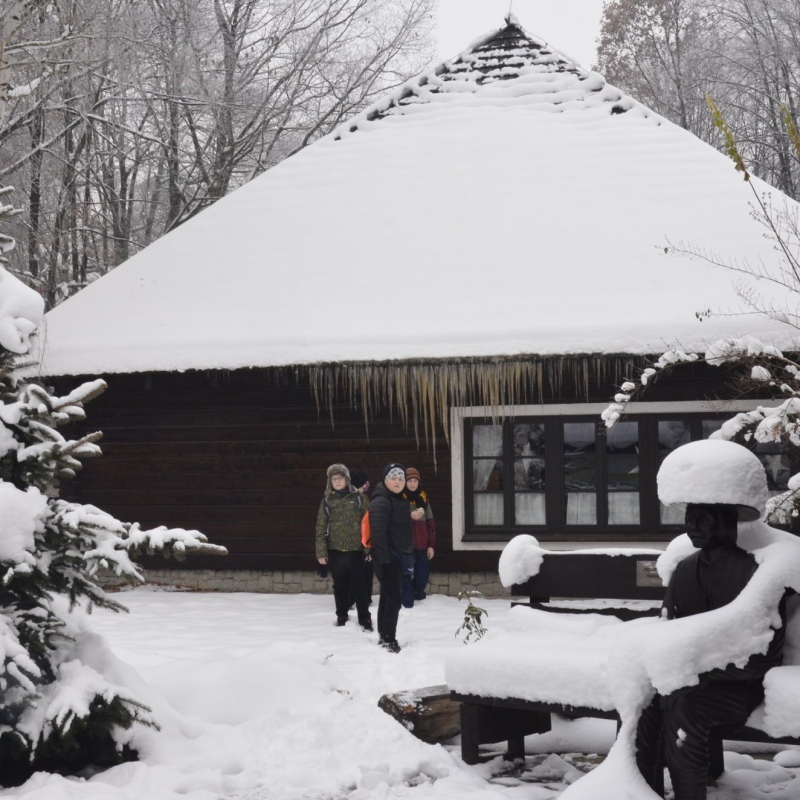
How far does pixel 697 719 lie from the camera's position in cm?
407

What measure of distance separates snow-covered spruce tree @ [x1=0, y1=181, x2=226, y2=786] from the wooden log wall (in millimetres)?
5988

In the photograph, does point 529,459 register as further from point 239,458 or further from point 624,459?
point 239,458

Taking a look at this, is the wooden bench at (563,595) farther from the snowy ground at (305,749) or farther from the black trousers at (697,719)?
the black trousers at (697,719)

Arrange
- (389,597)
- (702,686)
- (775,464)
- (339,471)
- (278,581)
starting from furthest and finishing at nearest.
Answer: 1. (278,581)
2. (775,464)
3. (339,471)
4. (389,597)
5. (702,686)

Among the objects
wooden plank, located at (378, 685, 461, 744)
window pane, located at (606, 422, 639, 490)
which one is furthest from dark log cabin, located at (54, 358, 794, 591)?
wooden plank, located at (378, 685, 461, 744)

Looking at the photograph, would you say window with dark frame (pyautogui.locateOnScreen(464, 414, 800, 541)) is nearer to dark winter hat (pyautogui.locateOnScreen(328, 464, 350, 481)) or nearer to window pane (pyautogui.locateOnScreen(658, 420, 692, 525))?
window pane (pyautogui.locateOnScreen(658, 420, 692, 525))

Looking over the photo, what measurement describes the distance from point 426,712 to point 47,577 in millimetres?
1960

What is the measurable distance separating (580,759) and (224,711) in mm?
1860

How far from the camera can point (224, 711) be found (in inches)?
230

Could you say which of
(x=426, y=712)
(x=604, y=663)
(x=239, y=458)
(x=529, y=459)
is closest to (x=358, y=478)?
(x=529, y=459)

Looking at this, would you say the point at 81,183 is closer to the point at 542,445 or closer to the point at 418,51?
the point at 418,51

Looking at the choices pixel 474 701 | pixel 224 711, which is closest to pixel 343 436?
pixel 224 711

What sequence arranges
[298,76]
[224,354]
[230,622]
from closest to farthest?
[230,622] < [224,354] < [298,76]

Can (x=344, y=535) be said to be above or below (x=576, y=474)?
below
